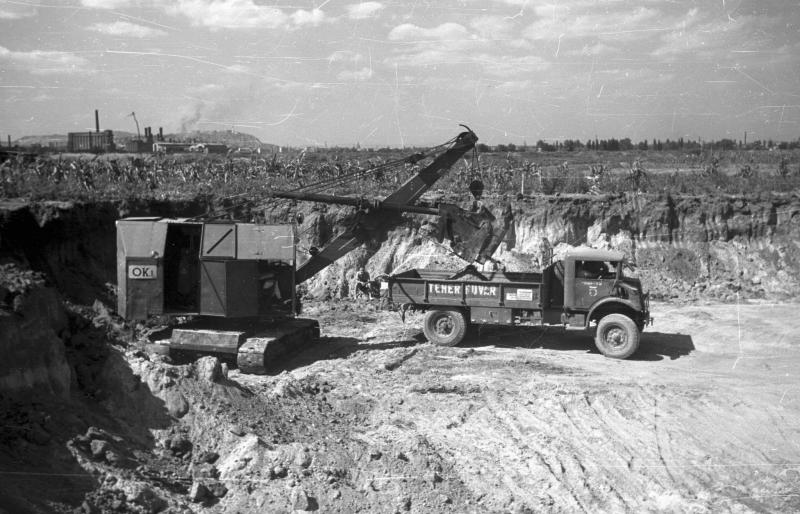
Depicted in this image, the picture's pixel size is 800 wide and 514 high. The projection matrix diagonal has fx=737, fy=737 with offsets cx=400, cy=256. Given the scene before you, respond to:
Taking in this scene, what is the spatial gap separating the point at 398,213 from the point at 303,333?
3.52m

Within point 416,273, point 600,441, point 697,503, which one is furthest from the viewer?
point 416,273

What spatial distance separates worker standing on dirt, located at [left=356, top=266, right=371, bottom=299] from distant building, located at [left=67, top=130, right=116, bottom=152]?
3007 cm

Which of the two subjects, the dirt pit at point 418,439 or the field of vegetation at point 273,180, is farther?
the field of vegetation at point 273,180

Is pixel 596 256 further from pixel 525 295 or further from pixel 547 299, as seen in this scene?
pixel 525 295

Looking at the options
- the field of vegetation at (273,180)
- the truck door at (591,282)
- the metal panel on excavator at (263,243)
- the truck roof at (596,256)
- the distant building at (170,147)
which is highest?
the distant building at (170,147)

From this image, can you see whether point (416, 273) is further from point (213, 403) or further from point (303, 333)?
point (213, 403)

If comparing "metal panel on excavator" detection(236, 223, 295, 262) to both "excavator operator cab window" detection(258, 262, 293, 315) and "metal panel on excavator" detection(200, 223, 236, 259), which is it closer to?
"metal panel on excavator" detection(200, 223, 236, 259)

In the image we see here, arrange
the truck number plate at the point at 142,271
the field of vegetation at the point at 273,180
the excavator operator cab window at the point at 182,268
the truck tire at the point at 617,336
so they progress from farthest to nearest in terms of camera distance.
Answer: the field of vegetation at the point at 273,180
the truck tire at the point at 617,336
the excavator operator cab window at the point at 182,268
the truck number plate at the point at 142,271

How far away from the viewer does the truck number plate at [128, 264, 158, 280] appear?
14.8m

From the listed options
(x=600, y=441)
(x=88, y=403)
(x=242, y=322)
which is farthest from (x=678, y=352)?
(x=88, y=403)

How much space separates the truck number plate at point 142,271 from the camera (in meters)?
14.8

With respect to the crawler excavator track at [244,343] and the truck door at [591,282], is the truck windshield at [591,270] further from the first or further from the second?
the crawler excavator track at [244,343]

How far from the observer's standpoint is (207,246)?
14984 mm

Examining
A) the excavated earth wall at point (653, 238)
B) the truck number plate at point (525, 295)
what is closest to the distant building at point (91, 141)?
the excavated earth wall at point (653, 238)
